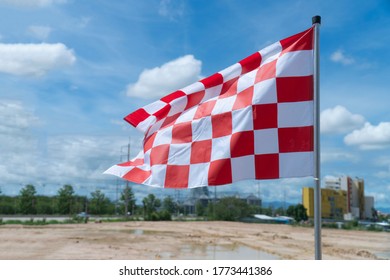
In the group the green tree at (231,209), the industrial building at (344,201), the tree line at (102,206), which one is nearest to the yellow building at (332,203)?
the industrial building at (344,201)

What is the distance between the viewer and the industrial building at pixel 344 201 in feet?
231

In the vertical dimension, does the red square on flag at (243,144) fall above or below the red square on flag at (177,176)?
above

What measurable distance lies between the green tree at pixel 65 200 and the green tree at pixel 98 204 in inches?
149

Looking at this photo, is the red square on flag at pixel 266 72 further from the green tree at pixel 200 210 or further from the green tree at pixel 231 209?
the green tree at pixel 200 210

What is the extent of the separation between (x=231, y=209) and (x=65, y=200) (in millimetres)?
20627

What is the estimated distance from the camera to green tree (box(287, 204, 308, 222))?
64500mm

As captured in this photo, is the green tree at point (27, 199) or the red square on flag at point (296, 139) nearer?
the red square on flag at point (296, 139)

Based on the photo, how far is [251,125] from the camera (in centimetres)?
357

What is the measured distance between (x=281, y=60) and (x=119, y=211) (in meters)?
56.0

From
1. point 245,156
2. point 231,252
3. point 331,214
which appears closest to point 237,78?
point 245,156

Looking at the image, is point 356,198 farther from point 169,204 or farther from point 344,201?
point 169,204

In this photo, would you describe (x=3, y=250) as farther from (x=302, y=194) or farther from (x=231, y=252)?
(x=302, y=194)

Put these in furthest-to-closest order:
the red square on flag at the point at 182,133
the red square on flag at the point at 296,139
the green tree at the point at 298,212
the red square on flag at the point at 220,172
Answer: the green tree at the point at 298,212, the red square on flag at the point at 182,133, the red square on flag at the point at 220,172, the red square on flag at the point at 296,139
